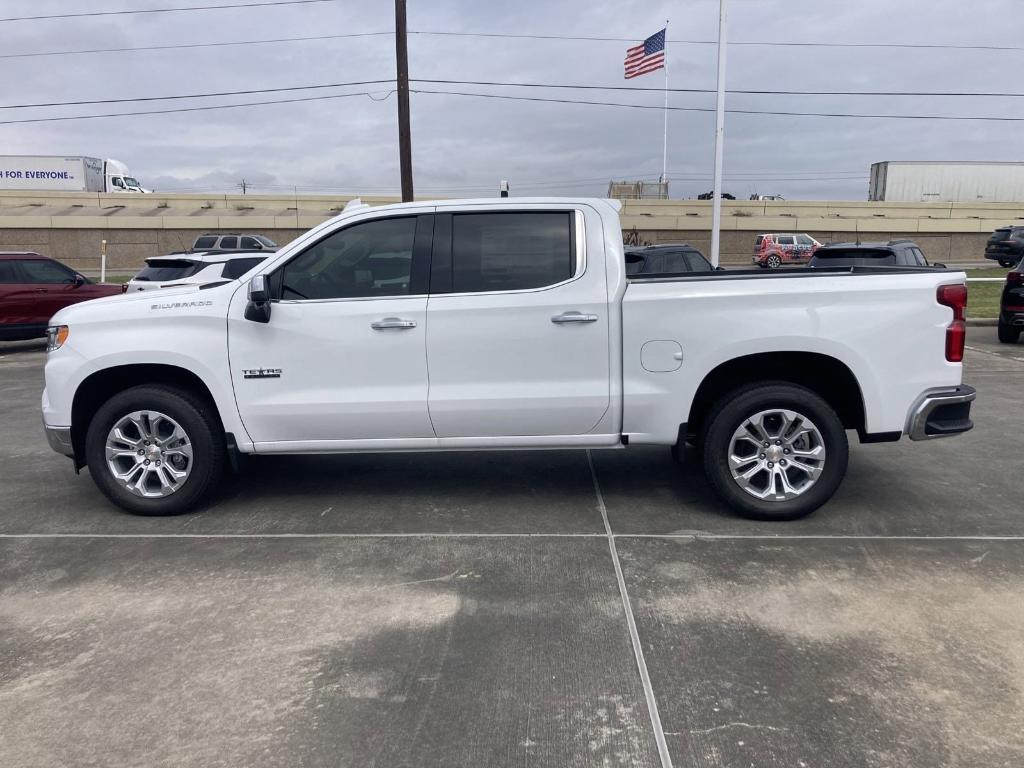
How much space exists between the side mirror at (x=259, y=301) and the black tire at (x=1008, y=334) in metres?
12.5

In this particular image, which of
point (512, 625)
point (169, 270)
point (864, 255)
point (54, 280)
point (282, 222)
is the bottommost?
point (512, 625)

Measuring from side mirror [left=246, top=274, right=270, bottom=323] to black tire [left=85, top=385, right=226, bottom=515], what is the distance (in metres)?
0.71

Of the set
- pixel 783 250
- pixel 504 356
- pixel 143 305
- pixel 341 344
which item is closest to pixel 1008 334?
pixel 504 356

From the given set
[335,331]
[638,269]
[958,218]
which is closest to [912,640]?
[335,331]

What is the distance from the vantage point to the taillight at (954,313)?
15.8 feet

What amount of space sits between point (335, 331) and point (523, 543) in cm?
172

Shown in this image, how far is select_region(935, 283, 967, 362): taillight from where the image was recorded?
480cm

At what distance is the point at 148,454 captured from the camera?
5.24m

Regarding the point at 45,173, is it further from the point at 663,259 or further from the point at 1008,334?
the point at 1008,334

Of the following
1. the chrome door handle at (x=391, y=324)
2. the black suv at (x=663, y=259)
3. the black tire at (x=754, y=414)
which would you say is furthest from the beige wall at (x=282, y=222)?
the chrome door handle at (x=391, y=324)

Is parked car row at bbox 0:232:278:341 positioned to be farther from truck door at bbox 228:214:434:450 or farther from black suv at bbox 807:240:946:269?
black suv at bbox 807:240:946:269

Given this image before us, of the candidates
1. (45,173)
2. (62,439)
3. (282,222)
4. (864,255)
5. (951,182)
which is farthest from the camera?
(951,182)

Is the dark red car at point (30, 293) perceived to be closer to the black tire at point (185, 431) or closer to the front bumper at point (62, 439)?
the front bumper at point (62, 439)

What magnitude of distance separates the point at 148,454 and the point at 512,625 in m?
2.84
